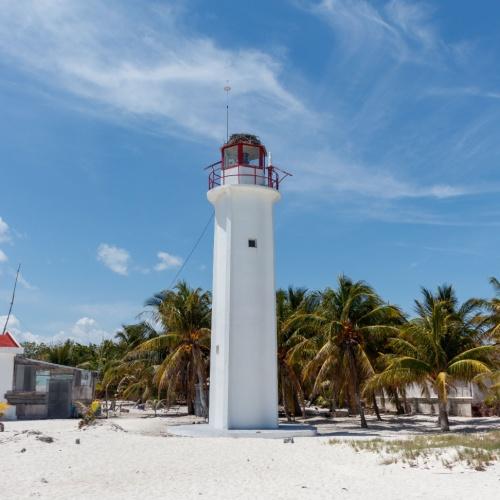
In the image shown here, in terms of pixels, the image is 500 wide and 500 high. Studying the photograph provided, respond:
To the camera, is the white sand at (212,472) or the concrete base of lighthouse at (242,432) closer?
the white sand at (212,472)

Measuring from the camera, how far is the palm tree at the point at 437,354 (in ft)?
74.2

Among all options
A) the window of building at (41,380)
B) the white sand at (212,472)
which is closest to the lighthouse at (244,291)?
the white sand at (212,472)

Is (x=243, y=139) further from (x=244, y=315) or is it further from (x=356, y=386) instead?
(x=356, y=386)

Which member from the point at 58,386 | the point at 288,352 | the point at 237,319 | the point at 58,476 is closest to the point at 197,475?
the point at 58,476

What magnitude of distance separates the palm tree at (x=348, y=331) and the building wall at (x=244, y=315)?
460cm

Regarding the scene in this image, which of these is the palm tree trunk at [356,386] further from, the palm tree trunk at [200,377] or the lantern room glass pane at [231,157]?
the lantern room glass pane at [231,157]

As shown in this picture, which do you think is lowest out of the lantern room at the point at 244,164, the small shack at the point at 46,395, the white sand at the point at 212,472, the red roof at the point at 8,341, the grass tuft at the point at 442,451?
the white sand at the point at 212,472

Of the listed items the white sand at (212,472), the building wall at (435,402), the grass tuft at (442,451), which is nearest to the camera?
the white sand at (212,472)

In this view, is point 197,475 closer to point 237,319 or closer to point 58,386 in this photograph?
point 237,319

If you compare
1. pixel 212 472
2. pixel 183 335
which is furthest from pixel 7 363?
pixel 212 472

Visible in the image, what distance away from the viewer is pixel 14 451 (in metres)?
15.8

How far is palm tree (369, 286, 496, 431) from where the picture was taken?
22.6m

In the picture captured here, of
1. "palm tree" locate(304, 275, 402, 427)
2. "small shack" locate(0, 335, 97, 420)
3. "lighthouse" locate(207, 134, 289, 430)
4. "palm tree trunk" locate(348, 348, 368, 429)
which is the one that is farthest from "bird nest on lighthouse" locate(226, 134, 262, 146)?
"small shack" locate(0, 335, 97, 420)

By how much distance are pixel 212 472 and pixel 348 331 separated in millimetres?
14238
